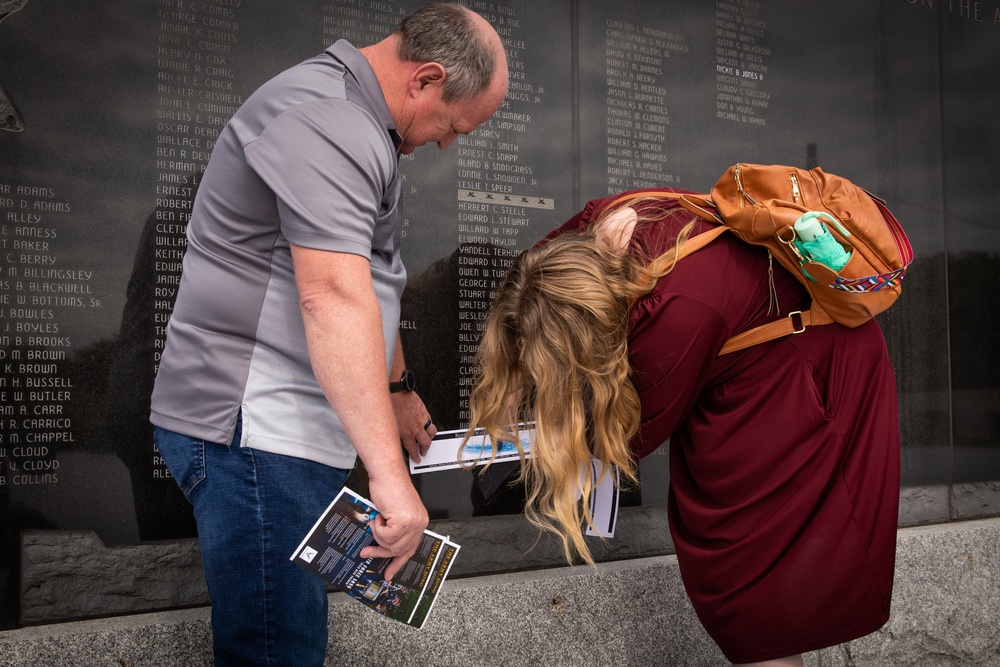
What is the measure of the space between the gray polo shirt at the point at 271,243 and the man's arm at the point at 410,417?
22.1 inches

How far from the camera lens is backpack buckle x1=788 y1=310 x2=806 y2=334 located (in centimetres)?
176

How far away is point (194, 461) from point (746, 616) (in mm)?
1307

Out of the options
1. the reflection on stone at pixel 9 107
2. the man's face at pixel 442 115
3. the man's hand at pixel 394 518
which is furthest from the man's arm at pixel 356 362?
the reflection on stone at pixel 9 107

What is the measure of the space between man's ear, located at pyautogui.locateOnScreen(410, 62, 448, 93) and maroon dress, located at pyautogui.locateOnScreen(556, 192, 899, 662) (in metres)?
0.58

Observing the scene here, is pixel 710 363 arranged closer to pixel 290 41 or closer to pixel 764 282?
pixel 764 282

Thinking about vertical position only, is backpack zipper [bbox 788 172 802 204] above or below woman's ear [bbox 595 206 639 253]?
above

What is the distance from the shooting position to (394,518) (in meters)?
1.43

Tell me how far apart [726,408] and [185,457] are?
1204mm

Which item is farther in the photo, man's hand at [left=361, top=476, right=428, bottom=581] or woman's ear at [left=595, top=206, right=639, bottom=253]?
woman's ear at [left=595, top=206, right=639, bottom=253]

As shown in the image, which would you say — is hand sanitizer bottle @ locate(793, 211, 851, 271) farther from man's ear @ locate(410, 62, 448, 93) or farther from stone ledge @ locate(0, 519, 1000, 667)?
stone ledge @ locate(0, 519, 1000, 667)

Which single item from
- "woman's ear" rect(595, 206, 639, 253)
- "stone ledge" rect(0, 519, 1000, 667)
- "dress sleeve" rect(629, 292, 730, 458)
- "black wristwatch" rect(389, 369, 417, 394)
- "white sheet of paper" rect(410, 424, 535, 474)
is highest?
"woman's ear" rect(595, 206, 639, 253)

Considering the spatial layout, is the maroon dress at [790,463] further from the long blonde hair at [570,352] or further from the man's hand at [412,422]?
the man's hand at [412,422]

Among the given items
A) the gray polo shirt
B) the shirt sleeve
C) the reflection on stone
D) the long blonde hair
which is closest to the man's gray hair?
the gray polo shirt

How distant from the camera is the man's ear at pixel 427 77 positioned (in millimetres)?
1688
